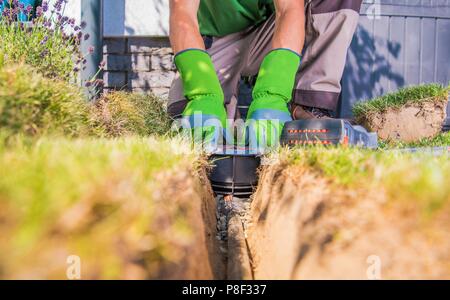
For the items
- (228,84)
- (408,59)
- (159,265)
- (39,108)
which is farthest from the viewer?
(408,59)

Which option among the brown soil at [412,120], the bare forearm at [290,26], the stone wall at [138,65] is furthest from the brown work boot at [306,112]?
the stone wall at [138,65]

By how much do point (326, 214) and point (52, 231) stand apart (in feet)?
1.58

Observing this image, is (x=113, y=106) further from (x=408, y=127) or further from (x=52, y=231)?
(x=408, y=127)

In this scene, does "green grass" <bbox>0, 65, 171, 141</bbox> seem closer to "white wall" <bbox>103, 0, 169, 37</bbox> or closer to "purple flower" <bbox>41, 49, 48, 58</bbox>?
"purple flower" <bbox>41, 49, 48, 58</bbox>

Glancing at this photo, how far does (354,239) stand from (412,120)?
2736 millimetres

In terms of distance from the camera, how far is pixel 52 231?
60 centimetres

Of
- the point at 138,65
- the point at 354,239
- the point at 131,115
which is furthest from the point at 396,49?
the point at 354,239

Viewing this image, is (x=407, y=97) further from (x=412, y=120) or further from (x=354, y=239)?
(x=354, y=239)

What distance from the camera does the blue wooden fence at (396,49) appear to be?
13.0ft

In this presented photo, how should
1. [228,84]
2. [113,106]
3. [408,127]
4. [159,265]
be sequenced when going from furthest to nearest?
[408,127] < [228,84] < [113,106] < [159,265]

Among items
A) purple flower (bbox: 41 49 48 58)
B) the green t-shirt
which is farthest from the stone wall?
purple flower (bbox: 41 49 48 58)

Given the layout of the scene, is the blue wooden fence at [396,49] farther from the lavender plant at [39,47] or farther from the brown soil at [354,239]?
the brown soil at [354,239]

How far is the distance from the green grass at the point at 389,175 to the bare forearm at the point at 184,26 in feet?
3.30

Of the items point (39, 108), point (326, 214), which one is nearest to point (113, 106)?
point (39, 108)
